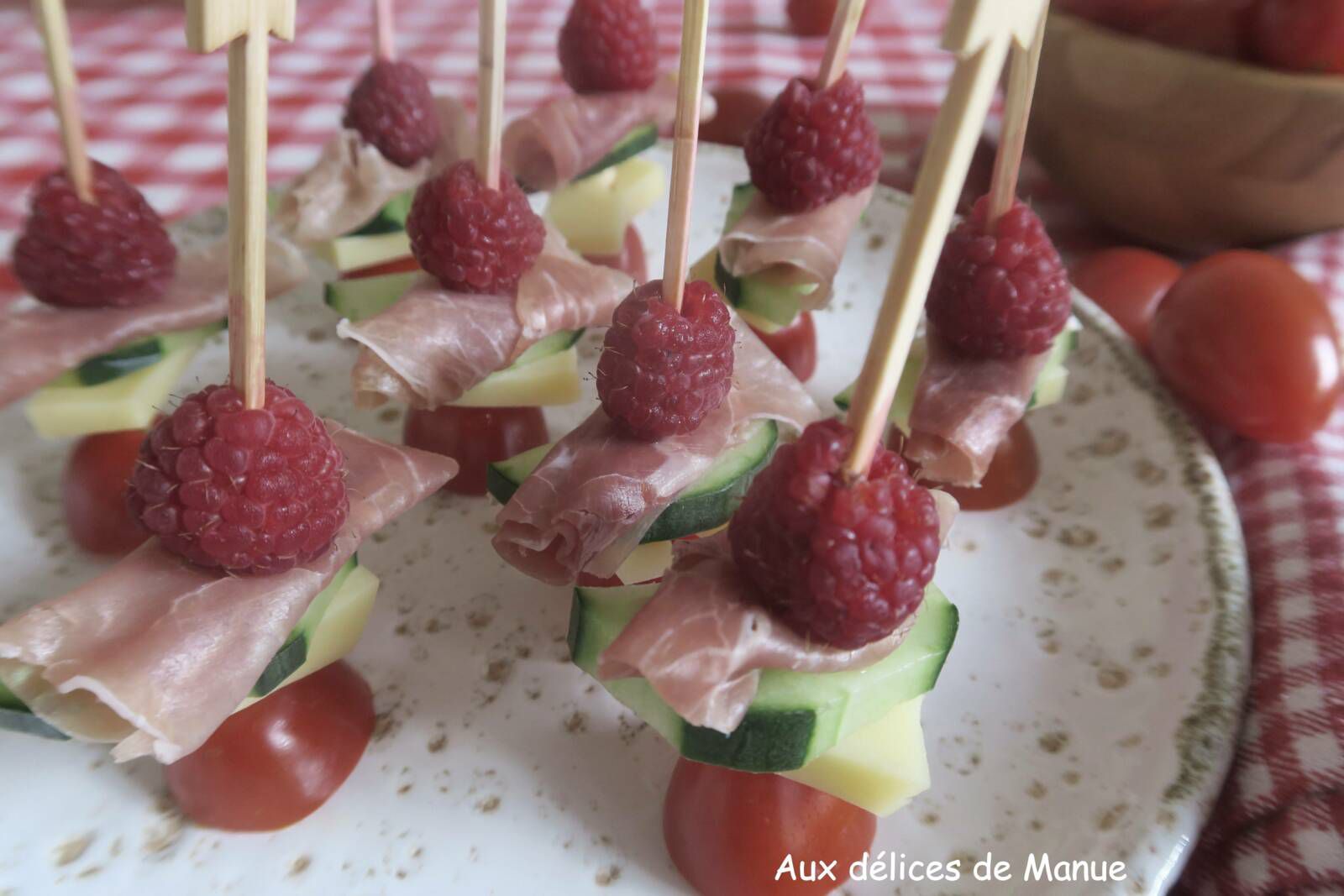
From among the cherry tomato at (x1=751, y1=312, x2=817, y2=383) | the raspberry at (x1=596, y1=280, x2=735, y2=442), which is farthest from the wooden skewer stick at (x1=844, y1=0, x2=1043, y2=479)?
the cherry tomato at (x1=751, y1=312, x2=817, y2=383)

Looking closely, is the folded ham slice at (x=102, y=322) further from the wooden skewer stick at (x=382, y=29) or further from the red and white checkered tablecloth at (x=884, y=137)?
the red and white checkered tablecloth at (x=884, y=137)

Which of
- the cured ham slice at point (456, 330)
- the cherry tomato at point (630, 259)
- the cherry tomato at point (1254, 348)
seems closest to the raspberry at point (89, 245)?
the cured ham slice at point (456, 330)

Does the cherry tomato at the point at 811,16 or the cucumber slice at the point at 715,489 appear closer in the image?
the cucumber slice at the point at 715,489

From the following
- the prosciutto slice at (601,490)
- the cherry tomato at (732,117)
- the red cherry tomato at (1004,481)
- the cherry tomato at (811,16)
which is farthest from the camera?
the cherry tomato at (811,16)

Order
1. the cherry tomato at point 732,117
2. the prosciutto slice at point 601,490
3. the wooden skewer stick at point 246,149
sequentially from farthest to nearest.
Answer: the cherry tomato at point 732,117, the prosciutto slice at point 601,490, the wooden skewer stick at point 246,149

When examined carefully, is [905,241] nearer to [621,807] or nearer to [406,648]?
[621,807]

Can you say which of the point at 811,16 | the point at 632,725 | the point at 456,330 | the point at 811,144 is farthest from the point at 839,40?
the point at 811,16

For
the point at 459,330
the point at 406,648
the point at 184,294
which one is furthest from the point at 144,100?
the point at 406,648
